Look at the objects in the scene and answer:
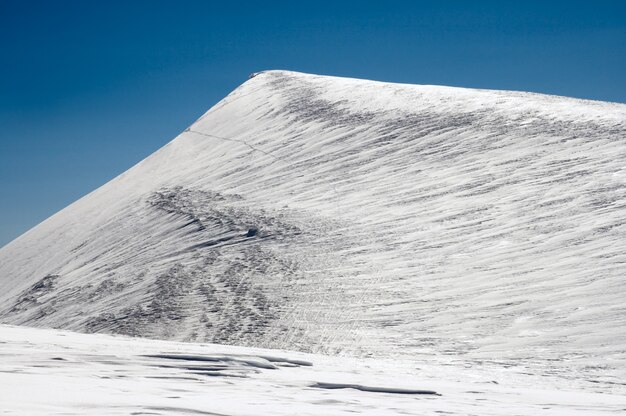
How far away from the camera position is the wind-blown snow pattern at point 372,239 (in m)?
11.3

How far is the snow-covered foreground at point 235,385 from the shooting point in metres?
5.27

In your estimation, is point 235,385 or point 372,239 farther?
point 372,239

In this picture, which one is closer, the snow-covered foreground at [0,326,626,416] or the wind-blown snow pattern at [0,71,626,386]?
the snow-covered foreground at [0,326,626,416]

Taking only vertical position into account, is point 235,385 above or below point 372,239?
below

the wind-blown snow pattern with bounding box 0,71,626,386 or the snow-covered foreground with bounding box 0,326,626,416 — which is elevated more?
the wind-blown snow pattern with bounding box 0,71,626,386

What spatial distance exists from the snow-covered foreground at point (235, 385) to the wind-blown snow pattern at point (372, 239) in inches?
83.6

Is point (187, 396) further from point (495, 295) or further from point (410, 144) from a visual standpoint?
point (410, 144)

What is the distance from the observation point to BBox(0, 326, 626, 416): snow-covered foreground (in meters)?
5.27

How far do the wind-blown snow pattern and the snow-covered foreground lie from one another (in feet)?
6.96

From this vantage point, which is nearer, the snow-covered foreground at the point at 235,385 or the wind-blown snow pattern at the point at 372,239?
the snow-covered foreground at the point at 235,385

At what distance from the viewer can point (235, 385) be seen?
6.35 meters

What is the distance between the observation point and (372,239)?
50.7 ft

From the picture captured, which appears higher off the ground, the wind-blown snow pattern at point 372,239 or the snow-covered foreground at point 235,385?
the wind-blown snow pattern at point 372,239

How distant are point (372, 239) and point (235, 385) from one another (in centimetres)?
930
